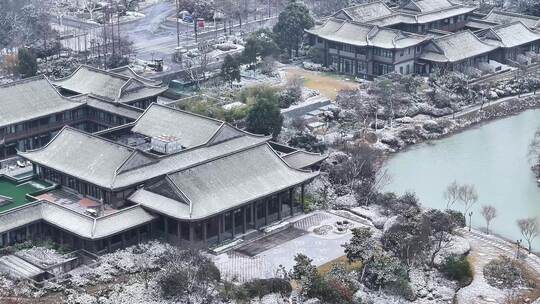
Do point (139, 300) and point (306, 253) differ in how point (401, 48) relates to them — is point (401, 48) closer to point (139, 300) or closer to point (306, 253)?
point (306, 253)

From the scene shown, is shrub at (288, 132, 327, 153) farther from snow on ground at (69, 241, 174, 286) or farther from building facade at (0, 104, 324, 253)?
snow on ground at (69, 241, 174, 286)

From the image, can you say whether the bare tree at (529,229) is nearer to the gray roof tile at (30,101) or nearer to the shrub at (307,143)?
the shrub at (307,143)

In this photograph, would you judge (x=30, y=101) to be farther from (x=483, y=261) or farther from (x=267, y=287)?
(x=483, y=261)

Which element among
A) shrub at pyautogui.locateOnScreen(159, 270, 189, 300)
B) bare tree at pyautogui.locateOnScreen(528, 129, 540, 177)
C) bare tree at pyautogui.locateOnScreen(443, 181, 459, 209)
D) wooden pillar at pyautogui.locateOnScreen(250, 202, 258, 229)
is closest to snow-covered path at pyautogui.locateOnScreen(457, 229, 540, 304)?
bare tree at pyautogui.locateOnScreen(443, 181, 459, 209)

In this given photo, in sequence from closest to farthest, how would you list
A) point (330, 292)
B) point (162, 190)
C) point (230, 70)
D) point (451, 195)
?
1. point (330, 292)
2. point (162, 190)
3. point (451, 195)
4. point (230, 70)

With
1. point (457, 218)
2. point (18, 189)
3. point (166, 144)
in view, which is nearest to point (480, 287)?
point (457, 218)
